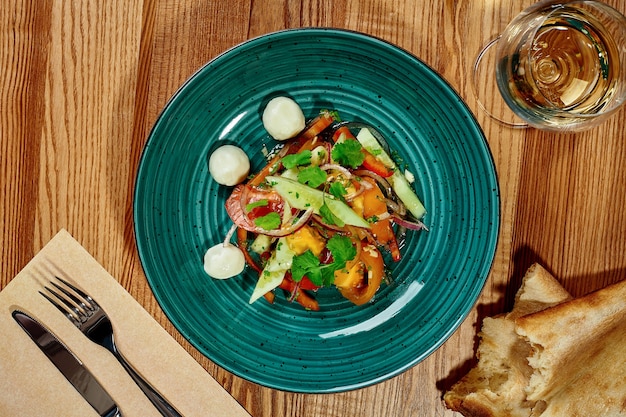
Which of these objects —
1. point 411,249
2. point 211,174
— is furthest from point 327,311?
point 211,174

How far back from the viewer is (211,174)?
4.04ft

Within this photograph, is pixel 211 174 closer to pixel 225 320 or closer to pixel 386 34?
pixel 225 320

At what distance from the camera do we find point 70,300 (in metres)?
1.28

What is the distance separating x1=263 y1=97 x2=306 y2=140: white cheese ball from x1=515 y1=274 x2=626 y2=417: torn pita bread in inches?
24.9

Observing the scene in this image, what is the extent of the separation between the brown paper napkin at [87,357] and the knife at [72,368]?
1cm

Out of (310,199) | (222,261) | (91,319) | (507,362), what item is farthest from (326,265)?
(91,319)

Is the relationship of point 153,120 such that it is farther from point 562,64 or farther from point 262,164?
point 562,64

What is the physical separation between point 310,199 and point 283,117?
0.65 ft

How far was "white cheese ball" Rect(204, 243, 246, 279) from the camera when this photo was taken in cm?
120

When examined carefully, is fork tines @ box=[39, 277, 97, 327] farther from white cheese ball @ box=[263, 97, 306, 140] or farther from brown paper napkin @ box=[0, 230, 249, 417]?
white cheese ball @ box=[263, 97, 306, 140]

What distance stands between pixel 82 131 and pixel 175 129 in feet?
0.89

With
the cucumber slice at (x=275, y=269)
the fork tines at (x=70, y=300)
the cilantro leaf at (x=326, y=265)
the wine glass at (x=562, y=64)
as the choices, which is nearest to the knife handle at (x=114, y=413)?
the fork tines at (x=70, y=300)

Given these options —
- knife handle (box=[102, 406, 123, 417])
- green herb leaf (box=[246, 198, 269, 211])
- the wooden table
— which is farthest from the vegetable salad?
knife handle (box=[102, 406, 123, 417])

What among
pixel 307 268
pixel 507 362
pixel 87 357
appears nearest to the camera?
pixel 307 268
